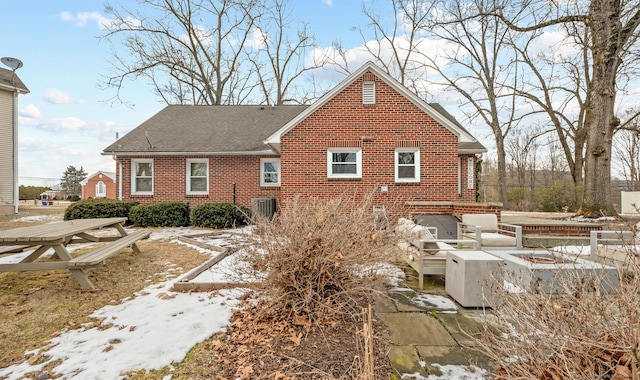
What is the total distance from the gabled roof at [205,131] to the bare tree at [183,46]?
680 centimetres

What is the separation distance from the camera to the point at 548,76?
59.1 ft

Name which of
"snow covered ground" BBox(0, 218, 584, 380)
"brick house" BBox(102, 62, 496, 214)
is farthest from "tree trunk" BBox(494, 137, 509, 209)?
"snow covered ground" BBox(0, 218, 584, 380)

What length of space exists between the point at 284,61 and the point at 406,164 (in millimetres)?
17332

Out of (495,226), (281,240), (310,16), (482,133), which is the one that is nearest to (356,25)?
(310,16)

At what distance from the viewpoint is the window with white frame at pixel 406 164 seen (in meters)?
10.8

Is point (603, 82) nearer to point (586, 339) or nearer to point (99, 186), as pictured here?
point (586, 339)

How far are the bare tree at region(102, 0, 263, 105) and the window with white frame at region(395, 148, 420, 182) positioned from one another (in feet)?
53.7

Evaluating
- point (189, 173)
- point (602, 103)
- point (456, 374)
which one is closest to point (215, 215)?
point (189, 173)

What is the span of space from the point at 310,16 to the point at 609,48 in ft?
61.3

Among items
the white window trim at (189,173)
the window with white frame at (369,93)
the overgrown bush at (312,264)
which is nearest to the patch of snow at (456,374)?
the overgrown bush at (312,264)

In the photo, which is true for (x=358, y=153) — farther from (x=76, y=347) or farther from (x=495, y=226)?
(x=76, y=347)

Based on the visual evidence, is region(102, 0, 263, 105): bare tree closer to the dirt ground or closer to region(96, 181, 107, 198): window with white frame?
the dirt ground

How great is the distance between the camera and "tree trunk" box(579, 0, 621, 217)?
31.8 feet

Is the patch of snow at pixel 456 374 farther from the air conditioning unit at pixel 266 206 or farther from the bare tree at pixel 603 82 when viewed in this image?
the bare tree at pixel 603 82
